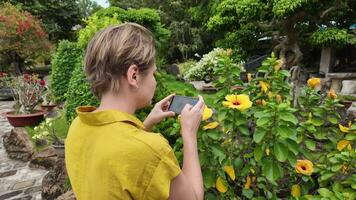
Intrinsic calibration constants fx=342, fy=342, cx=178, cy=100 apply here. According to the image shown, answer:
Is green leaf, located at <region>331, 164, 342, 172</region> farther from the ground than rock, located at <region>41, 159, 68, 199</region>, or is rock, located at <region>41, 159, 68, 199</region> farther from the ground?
green leaf, located at <region>331, 164, 342, 172</region>

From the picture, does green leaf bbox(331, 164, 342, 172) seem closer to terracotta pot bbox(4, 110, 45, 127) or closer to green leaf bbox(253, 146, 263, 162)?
green leaf bbox(253, 146, 263, 162)

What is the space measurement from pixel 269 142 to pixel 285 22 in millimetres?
7672

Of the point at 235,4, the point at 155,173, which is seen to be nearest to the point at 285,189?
the point at 155,173

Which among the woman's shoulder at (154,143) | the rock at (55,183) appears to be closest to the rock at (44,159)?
the rock at (55,183)

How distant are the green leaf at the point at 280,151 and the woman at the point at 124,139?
49 centimetres

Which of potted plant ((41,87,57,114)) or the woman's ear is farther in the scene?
potted plant ((41,87,57,114))

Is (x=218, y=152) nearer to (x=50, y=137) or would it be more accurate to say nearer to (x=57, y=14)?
(x=50, y=137)

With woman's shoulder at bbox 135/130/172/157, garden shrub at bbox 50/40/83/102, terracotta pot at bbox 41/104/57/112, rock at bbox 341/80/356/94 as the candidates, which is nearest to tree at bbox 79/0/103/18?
terracotta pot at bbox 41/104/57/112

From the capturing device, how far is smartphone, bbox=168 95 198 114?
1386 mm

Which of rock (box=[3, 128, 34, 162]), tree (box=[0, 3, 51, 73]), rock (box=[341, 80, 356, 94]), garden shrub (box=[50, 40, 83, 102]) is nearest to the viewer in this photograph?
rock (box=[3, 128, 34, 162])

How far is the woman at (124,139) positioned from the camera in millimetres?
1023

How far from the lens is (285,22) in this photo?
339 inches

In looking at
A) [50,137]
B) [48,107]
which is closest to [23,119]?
[48,107]

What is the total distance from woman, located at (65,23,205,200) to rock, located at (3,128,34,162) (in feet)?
16.2
